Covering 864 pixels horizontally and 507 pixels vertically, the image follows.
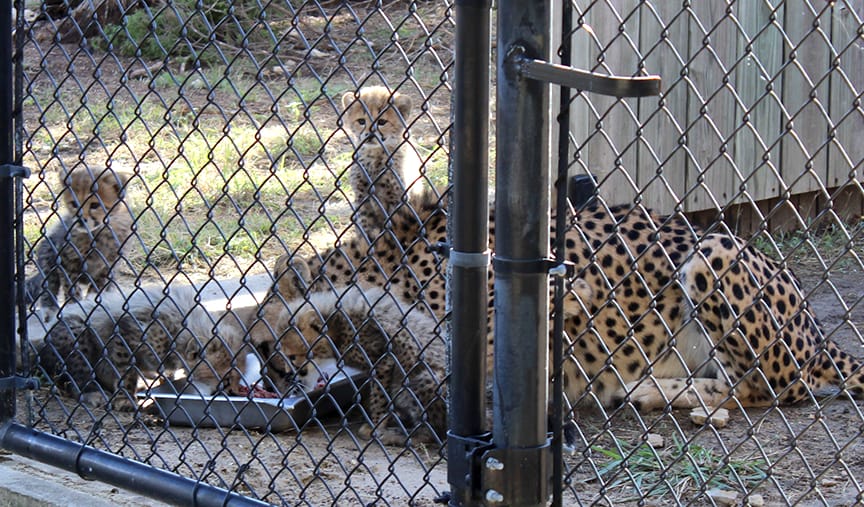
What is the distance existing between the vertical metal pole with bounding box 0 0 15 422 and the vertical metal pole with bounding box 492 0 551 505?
1.90 meters

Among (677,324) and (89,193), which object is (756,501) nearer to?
(677,324)

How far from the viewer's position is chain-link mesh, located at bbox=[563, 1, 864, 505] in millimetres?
2754

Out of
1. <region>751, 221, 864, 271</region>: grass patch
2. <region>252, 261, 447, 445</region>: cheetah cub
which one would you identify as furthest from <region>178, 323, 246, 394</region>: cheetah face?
<region>751, 221, 864, 271</region>: grass patch

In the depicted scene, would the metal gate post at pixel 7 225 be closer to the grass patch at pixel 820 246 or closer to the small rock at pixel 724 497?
the small rock at pixel 724 497

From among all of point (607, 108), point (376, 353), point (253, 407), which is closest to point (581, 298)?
point (376, 353)

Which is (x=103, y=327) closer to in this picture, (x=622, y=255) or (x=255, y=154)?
(x=622, y=255)

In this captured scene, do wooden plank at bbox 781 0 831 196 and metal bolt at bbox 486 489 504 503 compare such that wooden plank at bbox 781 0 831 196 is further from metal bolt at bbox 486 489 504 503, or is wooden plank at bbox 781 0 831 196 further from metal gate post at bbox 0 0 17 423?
metal bolt at bbox 486 489 504 503

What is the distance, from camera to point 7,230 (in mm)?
3584

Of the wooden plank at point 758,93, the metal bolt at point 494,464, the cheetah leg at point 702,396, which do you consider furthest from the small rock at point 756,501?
the wooden plank at point 758,93

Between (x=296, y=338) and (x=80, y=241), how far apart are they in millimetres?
2037

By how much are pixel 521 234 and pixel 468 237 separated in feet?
0.42

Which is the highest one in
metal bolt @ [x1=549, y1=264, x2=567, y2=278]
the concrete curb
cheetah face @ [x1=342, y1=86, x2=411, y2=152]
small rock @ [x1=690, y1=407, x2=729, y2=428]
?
cheetah face @ [x1=342, y1=86, x2=411, y2=152]

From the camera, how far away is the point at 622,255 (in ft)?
15.9

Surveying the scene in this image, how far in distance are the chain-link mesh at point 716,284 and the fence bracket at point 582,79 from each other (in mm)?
199
